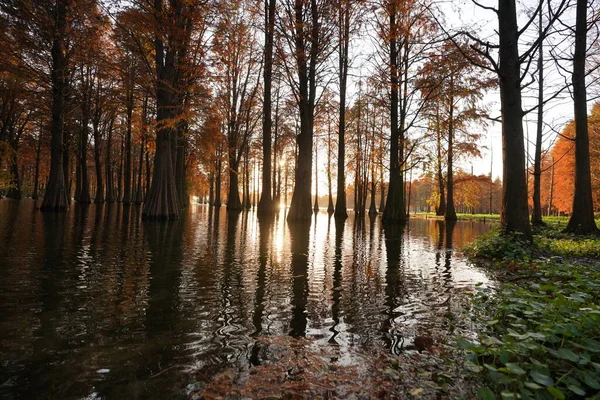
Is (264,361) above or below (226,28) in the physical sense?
below

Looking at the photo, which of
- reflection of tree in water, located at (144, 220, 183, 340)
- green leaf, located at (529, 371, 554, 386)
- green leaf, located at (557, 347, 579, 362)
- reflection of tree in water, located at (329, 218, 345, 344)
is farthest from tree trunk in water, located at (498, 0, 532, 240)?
reflection of tree in water, located at (144, 220, 183, 340)

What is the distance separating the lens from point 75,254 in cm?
617

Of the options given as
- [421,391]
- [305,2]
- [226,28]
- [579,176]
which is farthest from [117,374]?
[305,2]

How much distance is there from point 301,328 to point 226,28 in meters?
16.3

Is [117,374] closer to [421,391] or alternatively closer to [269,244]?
[421,391]

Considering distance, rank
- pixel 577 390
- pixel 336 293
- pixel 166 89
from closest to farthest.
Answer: pixel 577 390 → pixel 336 293 → pixel 166 89

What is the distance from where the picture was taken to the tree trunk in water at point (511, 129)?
786 cm

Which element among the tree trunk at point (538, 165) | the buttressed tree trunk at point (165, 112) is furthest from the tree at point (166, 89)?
the tree trunk at point (538, 165)

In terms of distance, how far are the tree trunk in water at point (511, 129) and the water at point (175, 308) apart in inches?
87.4

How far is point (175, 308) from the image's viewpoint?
3.48m

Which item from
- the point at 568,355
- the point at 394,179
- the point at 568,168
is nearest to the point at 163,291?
the point at 568,355

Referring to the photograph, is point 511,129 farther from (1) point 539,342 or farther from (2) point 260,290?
(2) point 260,290

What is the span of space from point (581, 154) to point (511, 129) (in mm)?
6369

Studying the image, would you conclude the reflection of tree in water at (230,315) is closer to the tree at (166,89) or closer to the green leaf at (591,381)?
the green leaf at (591,381)
